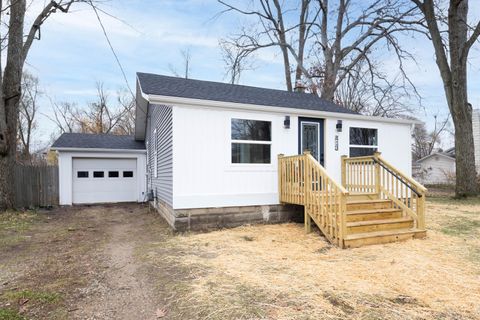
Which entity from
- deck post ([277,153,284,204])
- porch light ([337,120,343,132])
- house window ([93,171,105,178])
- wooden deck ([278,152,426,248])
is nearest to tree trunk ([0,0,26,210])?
house window ([93,171,105,178])

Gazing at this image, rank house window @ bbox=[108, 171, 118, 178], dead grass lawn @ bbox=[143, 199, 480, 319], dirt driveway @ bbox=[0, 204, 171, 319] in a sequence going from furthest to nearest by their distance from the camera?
house window @ bbox=[108, 171, 118, 178]
dirt driveway @ bbox=[0, 204, 171, 319]
dead grass lawn @ bbox=[143, 199, 480, 319]

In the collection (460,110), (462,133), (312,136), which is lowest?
Answer: (312,136)

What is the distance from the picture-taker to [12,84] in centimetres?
1000

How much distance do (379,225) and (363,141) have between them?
3544mm

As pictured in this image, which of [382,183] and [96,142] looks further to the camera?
[96,142]

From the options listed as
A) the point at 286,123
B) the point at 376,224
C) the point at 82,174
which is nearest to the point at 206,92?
the point at 286,123

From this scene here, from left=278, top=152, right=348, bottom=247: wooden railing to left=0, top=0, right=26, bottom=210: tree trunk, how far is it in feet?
27.8

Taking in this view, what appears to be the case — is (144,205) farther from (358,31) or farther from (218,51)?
(358,31)

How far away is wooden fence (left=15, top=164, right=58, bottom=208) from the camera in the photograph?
35.0 ft

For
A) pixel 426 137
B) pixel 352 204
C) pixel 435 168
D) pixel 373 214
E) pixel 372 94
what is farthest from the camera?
pixel 426 137

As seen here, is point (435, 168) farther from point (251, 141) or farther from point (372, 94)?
point (251, 141)

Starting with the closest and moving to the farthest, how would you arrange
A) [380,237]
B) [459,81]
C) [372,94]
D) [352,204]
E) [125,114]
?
[380,237] < [352,204] < [459,81] < [372,94] < [125,114]

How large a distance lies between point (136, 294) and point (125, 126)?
28104mm

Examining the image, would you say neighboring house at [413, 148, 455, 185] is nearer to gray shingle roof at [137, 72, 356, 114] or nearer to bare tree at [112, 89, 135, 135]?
gray shingle roof at [137, 72, 356, 114]
